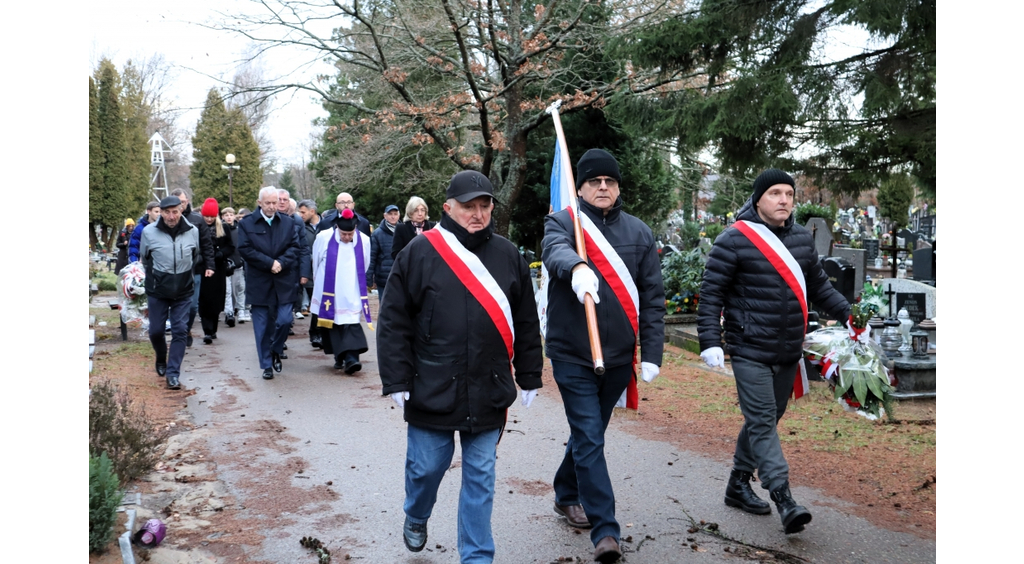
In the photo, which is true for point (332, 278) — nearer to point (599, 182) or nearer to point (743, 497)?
point (599, 182)

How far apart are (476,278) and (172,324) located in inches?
243

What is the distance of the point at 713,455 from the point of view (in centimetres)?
649

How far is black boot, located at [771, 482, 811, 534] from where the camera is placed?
448 centimetres

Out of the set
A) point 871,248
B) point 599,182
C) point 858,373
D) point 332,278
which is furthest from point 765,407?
point 871,248

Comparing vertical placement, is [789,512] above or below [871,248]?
below

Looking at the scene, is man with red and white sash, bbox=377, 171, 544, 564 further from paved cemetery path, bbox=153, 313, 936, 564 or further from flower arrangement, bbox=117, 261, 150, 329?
flower arrangement, bbox=117, 261, 150, 329

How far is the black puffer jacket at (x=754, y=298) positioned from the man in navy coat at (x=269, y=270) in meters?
6.00

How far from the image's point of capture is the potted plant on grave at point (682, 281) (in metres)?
12.8

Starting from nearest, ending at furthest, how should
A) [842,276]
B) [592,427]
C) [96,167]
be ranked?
[592,427] → [842,276] → [96,167]

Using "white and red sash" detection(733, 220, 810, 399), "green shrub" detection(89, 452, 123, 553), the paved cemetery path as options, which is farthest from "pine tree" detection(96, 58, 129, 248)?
"white and red sash" detection(733, 220, 810, 399)

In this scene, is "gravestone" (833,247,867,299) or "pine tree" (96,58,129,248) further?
"pine tree" (96,58,129,248)

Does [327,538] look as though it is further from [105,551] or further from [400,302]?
[400,302]

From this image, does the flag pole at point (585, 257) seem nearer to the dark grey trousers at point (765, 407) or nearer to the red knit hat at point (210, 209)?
the dark grey trousers at point (765, 407)

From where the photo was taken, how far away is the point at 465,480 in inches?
162
